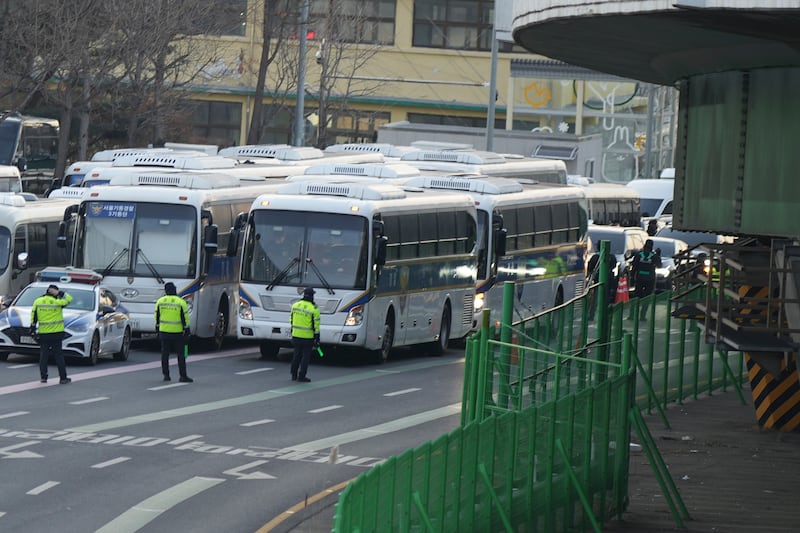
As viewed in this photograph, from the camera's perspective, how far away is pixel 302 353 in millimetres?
28781

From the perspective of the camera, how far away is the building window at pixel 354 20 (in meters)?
72.8

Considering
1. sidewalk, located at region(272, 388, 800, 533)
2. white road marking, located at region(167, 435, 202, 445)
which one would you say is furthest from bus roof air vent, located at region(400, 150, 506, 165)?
white road marking, located at region(167, 435, 202, 445)

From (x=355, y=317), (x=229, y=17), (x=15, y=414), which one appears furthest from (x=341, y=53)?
(x=15, y=414)

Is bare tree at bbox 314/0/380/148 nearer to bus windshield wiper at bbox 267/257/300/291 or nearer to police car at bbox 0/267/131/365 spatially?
bus windshield wiper at bbox 267/257/300/291

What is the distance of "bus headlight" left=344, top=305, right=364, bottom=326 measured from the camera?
103ft

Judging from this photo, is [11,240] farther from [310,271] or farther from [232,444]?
[232,444]

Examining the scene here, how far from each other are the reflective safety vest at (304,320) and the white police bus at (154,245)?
4.23m

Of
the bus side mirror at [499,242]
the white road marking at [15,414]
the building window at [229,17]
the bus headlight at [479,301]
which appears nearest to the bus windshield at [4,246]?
the bus headlight at [479,301]

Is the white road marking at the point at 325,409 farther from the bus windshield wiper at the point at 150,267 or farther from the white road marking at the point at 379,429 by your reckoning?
the bus windshield wiper at the point at 150,267

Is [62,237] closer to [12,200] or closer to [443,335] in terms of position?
[12,200]

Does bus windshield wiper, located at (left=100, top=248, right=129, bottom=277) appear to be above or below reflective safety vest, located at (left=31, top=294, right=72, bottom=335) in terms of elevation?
above

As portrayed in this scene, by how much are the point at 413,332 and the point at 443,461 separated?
65.9 feet

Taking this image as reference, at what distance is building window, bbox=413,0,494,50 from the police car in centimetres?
5405

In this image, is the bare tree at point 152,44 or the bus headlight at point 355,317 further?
the bare tree at point 152,44
